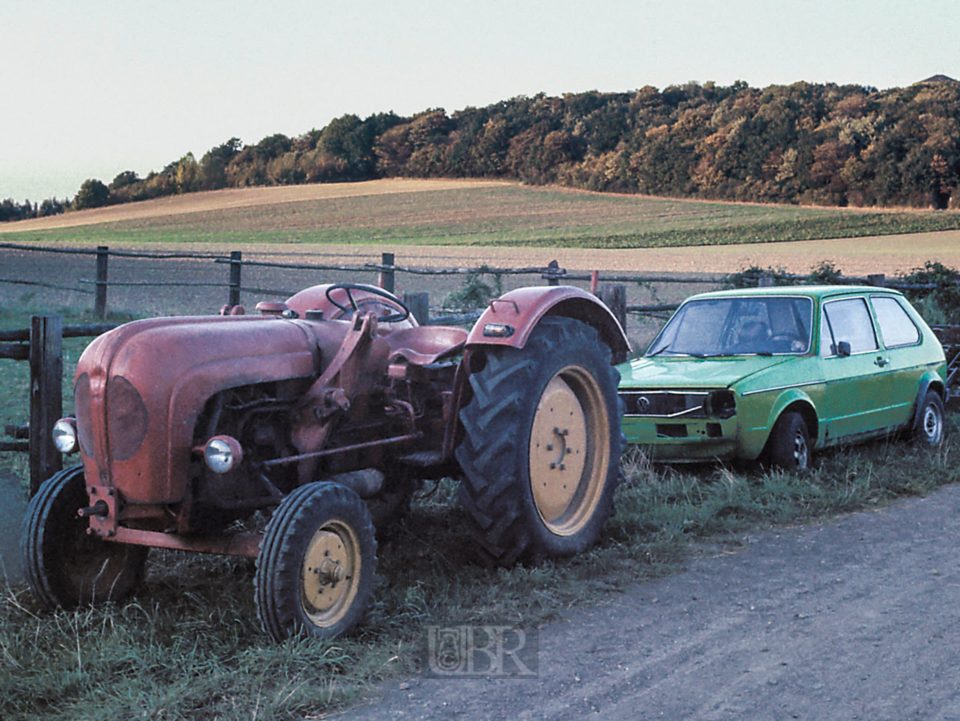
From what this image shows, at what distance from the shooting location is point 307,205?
45156mm

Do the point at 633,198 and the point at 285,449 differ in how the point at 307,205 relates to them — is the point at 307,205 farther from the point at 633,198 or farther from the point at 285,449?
the point at 285,449

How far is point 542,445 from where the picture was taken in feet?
15.2

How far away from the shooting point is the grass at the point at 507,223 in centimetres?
3400

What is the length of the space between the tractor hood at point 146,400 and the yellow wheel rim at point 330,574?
56 cm

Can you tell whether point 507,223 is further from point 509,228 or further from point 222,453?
point 222,453

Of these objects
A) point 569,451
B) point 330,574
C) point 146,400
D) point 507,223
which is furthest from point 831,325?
point 507,223

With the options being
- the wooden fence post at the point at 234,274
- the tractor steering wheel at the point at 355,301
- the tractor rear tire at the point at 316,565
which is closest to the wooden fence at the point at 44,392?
the tractor steering wheel at the point at 355,301

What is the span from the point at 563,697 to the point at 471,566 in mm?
1435

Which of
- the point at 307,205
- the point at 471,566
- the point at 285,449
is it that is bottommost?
the point at 471,566

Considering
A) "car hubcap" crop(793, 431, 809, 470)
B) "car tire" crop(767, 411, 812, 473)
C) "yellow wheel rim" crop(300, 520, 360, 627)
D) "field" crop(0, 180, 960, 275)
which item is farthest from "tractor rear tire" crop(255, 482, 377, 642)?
"field" crop(0, 180, 960, 275)

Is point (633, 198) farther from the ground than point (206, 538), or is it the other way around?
point (633, 198)

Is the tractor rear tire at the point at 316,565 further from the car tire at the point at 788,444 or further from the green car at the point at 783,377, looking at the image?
the car tire at the point at 788,444

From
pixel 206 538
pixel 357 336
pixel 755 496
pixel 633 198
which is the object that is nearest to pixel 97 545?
pixel 206 538

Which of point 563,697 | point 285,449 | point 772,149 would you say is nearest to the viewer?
point 563,697
